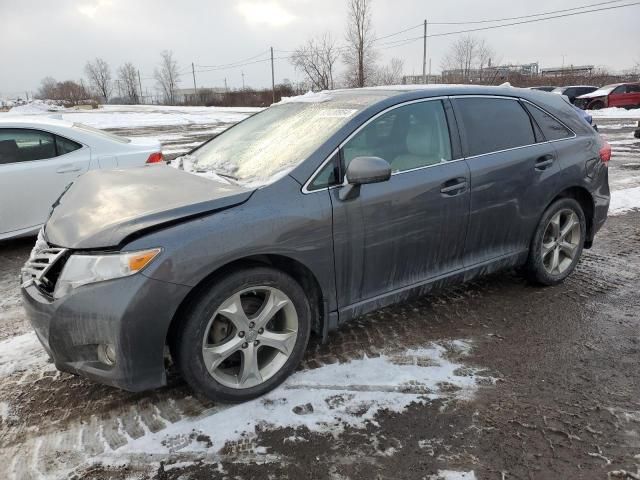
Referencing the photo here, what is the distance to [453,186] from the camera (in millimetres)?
3373

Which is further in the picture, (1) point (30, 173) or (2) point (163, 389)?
(1) point (30, 173)

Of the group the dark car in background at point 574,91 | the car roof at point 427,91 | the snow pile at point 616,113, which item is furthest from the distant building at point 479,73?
the car roof at point 427,91

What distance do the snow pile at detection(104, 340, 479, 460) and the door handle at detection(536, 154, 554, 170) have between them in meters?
1.61

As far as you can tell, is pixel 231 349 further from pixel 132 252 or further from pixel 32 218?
pixel 32 218

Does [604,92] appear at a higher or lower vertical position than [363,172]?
higher

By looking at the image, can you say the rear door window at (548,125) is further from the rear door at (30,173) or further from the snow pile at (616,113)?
the snow pile at (616,113)

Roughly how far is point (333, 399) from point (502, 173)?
80.2 inches

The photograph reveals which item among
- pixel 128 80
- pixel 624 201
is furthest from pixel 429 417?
pixel 128 80

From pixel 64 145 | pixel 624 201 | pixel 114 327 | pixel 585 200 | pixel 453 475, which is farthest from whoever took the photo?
pixel 624 201

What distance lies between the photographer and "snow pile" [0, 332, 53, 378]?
319cm

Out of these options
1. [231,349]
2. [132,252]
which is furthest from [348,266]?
[132,252]

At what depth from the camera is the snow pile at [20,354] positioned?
10.5 feet

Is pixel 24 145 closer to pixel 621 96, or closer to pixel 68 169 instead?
pixel 68 169

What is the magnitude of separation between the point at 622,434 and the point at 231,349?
6.65 feet
